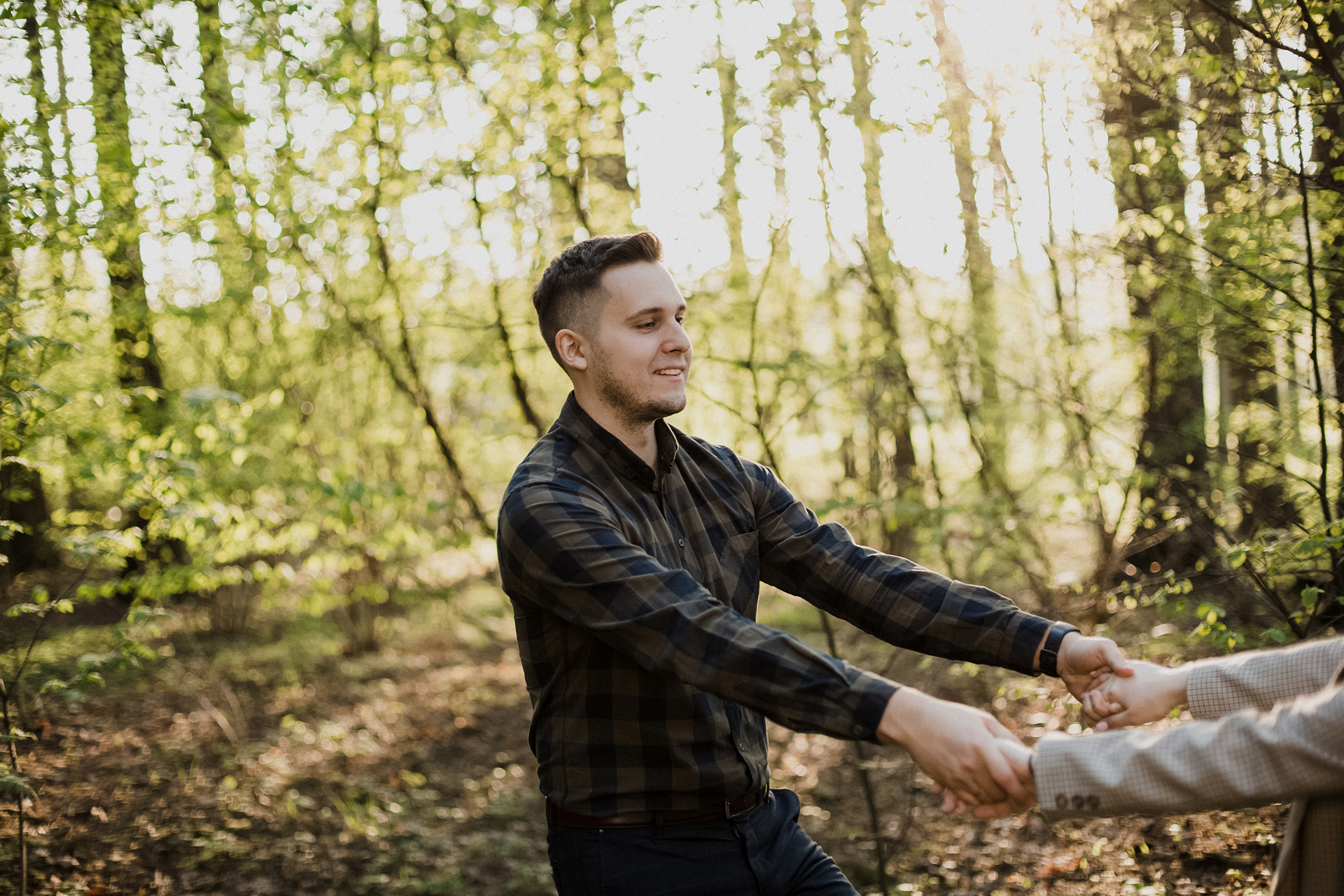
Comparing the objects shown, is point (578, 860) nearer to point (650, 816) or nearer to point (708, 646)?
point (650, 816)

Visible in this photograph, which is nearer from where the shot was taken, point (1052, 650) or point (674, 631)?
point (674, 631)

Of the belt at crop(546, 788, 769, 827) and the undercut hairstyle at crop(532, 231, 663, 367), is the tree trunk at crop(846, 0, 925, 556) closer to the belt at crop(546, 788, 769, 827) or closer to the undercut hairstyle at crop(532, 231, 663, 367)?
the undercut hairstyle at crop(532, 231, 663, 367)

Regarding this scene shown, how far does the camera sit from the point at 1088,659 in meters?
2.27

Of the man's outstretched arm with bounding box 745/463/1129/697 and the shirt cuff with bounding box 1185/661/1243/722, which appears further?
the man's outstretched arm with bounding box 745/463/1129/697

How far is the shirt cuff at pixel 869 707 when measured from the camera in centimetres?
181

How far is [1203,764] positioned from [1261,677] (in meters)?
0.50

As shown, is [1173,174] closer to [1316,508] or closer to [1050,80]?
[1050,80]

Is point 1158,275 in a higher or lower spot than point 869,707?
higher

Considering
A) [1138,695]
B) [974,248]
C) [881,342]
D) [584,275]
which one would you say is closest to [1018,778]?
[1138,695]

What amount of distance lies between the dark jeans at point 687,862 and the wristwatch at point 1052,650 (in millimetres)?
779

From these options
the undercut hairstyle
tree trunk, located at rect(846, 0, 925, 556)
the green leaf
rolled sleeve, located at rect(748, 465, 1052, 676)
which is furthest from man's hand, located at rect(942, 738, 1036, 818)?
the green leaf

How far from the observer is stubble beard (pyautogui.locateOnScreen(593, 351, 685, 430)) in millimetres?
2486

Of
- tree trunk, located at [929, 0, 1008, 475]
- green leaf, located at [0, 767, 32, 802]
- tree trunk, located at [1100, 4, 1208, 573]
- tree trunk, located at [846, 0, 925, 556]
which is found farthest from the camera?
tree trunk, located at [846, 0, 925, 556]

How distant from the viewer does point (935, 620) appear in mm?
2418
